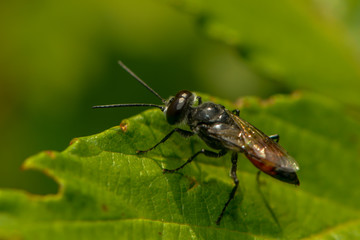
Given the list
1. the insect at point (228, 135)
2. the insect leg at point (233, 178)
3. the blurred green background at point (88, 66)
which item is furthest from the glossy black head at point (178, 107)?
the blurred green background at point (88, 66)

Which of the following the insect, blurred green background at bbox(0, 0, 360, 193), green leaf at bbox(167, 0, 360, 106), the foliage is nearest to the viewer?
the foliage

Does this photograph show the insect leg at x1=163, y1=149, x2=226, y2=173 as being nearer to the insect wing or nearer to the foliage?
the foliage

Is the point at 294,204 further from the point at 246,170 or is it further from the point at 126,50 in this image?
the point at 126,50

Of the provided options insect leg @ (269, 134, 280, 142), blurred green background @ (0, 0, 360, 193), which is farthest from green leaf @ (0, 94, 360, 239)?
blurred green background @ (0, 0, 360, 193)

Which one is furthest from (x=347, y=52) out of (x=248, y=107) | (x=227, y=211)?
(x=227, y=211)

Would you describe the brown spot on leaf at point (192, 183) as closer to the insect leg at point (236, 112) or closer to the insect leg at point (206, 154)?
the insect leg at point (206, 154)

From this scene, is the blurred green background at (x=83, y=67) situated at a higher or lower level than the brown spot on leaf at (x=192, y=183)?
lower

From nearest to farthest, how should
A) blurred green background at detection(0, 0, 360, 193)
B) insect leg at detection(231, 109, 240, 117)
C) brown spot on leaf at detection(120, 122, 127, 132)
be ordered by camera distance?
brown spot on leaf at detection(120, 122, 127, 132), insect leg at detection(231, 109, 240, 117), blurred green background at detection(0, 0, 360, 193)
